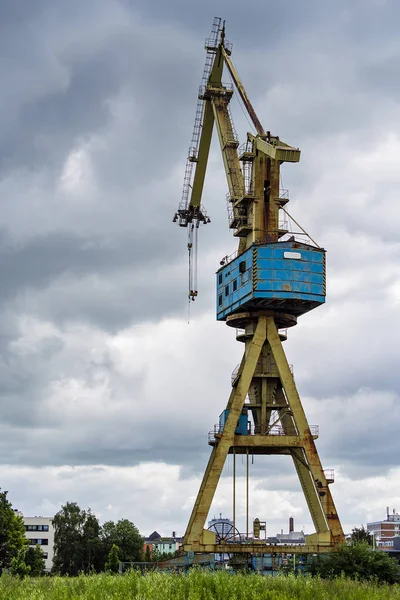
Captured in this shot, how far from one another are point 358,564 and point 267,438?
460 inches

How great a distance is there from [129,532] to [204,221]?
5081cm

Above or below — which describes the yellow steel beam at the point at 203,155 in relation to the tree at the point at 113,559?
above

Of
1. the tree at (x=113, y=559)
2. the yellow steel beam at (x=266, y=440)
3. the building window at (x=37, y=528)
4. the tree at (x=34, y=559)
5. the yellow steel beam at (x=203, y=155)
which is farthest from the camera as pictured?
the building window at (x=37, y=528)

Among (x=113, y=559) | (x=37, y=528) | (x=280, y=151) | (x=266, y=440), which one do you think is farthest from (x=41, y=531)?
(x=280, y=151)

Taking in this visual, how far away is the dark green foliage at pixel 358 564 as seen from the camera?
59000mm

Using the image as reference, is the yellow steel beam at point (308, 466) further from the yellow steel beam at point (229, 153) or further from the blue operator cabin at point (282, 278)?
the yellow steel beam at point (229, 153)

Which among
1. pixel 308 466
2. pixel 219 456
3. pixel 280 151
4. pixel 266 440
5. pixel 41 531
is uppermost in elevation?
pixel 280 151

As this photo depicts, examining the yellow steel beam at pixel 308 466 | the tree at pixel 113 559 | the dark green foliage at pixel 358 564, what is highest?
the yellow steel beam at pixel 308 466

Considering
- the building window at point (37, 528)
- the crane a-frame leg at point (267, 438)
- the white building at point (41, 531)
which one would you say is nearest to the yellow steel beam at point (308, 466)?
the crane a-frame leg at point (267, 438)

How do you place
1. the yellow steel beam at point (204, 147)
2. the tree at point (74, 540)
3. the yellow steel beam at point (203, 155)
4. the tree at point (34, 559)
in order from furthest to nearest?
the tree at point (74, 540), the tree at point (34, 559), the yellow steel beam at point (203, 155), the yellow steel beam at point (204, 147)

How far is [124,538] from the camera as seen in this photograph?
114 meters

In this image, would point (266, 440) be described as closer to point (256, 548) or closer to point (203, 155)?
point (256, 548)

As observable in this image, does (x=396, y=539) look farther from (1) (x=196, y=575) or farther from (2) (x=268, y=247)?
(1) (x=196, y=575)

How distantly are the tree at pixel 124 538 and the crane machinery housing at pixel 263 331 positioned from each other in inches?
1996
